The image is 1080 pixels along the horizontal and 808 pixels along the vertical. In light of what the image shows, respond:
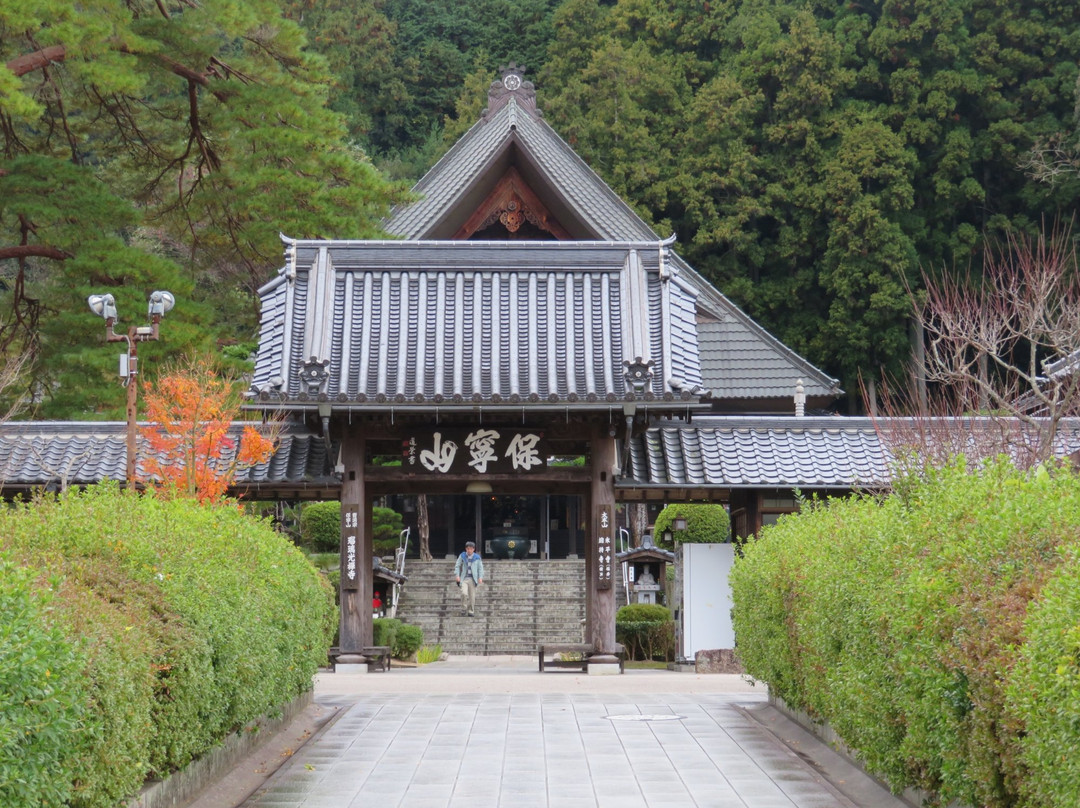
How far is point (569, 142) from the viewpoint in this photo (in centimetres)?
4069

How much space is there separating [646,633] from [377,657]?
7178 millimetres

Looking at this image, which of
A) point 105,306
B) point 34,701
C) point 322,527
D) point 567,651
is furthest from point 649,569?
point 34,701

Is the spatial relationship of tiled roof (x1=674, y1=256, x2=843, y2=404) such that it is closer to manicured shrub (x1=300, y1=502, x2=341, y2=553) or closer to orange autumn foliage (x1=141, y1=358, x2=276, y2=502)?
manicured shrub (x1=300, y1=502, x2=341, y2=553)

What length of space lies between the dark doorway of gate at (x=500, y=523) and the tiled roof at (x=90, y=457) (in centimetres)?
1750

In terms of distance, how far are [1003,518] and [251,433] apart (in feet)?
44.5

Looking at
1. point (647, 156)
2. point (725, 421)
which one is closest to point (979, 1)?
point (647, 156)

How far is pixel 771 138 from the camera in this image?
39.1 metres

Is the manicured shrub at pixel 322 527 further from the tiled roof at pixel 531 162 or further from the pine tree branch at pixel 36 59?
the pine tree branch at pixel 36 59

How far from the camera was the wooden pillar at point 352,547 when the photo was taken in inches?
675

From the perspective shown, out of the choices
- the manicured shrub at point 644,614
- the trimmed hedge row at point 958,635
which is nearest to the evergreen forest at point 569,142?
the manicured shrub at point 644,614

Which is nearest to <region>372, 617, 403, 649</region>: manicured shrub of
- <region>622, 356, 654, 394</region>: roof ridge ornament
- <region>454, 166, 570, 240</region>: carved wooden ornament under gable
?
<region>454, 166, 570, 240</region>: carved wooden ornament under gable

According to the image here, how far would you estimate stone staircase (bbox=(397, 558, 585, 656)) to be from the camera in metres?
27.1

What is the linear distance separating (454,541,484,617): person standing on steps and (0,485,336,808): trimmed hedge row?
1605cm

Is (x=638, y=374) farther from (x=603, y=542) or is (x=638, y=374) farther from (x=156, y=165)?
(x=156, y=165)
